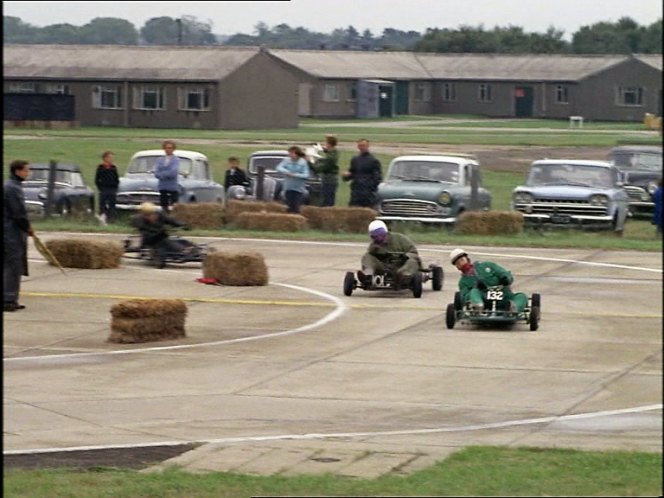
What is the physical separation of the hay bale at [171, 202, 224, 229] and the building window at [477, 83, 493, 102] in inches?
198

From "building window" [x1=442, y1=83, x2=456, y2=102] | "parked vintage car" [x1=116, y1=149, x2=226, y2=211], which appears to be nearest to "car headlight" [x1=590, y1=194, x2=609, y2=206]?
"building window" [x1=442, y1=83, x2=456, y2=102]

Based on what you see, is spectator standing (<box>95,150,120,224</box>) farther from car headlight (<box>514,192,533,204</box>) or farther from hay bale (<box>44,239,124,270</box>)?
car headlight (<box>514,192,533,204</box>)

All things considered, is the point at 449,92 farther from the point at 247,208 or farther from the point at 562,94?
the point at 562,94


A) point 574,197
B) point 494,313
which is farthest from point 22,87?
point 494,313

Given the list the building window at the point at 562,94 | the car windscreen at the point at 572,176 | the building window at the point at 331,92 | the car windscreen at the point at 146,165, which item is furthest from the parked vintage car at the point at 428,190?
the building window at the point at 331,92

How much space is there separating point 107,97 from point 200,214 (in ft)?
51.6

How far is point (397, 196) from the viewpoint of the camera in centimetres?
2745

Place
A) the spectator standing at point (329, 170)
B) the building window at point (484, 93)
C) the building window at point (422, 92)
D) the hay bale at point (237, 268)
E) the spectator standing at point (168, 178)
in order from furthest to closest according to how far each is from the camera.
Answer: the building window at point (422, 92)
the spectator standing at point (168, 178)
the spectator standing at point (329, 170)
the building window at point (484, 93)
the hay bale at point (237, 268)

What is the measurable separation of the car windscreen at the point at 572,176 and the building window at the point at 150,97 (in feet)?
37.3

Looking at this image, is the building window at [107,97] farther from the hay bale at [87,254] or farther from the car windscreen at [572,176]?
the hay bale at [87,254]

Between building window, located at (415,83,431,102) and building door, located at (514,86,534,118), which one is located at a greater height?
building window, located at (415,83,431,102)

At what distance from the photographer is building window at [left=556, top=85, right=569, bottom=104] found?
19.5 m

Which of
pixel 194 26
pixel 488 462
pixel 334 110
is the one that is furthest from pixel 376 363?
pixel 334 110

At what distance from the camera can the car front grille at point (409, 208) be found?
27172 millimetres
